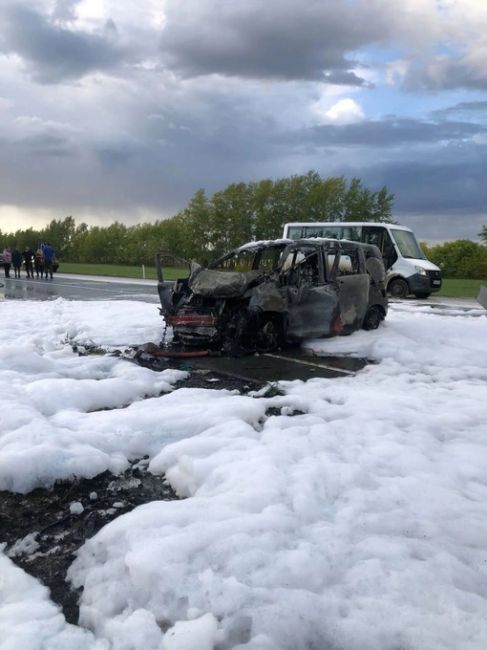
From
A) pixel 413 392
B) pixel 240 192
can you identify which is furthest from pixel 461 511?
pixel 240 192

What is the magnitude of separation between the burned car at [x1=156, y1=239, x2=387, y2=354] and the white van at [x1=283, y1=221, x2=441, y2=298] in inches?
374

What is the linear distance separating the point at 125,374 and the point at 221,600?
4659 mm

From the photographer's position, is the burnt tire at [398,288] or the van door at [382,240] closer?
the van door at [382,240]

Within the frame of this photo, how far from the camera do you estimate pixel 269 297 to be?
27.9 ft

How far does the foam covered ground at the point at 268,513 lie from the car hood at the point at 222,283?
6.36 ft

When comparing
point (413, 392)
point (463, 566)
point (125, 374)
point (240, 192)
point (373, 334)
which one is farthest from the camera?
point (240, 192)

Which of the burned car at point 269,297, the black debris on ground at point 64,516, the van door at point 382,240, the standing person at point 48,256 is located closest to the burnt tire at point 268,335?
the burned car at point 269,297

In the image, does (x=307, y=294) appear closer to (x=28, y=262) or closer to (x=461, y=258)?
(x=28, y=262)

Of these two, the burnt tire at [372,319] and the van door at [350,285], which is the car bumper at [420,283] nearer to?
the burnt tire at [372,319]

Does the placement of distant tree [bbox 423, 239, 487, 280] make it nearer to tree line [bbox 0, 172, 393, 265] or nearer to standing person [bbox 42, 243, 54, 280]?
tree line [bbox 0, 172, 393, 265]

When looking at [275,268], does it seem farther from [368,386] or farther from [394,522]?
[394,522]

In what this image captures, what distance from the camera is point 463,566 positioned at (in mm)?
3033

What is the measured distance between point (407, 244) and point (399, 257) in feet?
2.22

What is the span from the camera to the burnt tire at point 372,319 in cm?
1035
